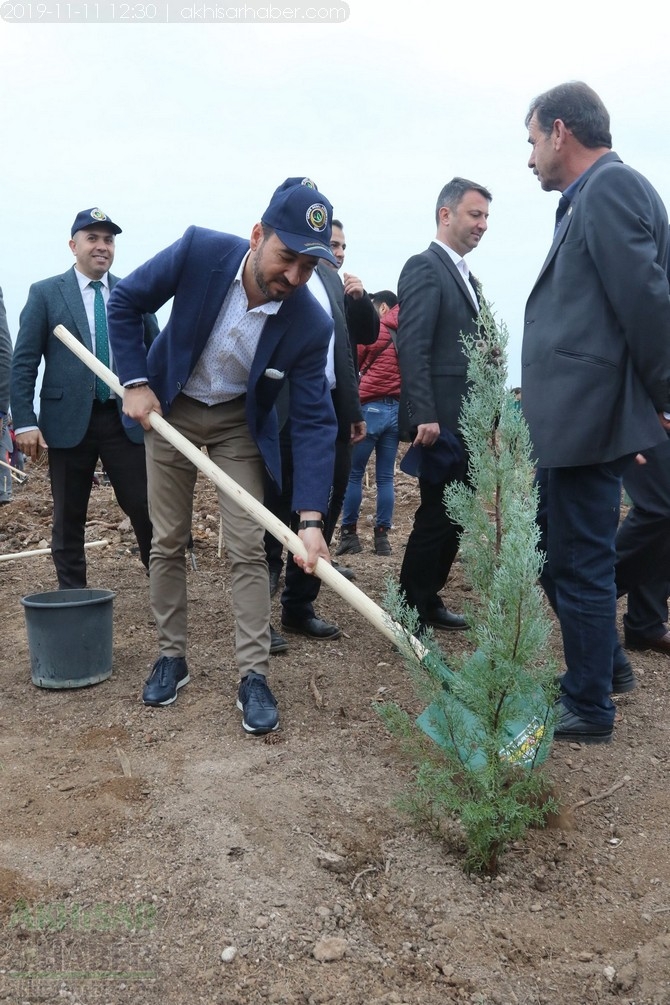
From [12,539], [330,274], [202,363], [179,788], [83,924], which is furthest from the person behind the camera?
[12,539]

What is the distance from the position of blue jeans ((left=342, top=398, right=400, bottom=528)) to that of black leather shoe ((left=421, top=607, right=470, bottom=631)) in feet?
6.50

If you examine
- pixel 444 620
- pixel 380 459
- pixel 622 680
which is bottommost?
pixel 444 620

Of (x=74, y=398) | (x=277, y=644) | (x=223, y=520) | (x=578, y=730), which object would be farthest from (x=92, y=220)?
(x=578, y=730)

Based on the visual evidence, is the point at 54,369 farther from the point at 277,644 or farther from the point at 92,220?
the point at 277,644

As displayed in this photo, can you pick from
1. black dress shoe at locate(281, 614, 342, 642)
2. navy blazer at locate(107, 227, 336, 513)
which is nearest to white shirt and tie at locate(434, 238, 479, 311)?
navy blazer at locate(107, 227, 336, 513)

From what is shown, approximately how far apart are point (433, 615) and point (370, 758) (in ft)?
5.35

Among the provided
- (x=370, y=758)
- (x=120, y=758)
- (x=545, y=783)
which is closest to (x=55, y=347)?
(x=120, y=758)

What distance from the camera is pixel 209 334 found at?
3328 millimetres

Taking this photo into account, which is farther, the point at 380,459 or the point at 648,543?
the point at 380,459

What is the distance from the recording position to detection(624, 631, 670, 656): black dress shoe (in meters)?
4.41

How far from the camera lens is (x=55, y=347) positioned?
4.64m

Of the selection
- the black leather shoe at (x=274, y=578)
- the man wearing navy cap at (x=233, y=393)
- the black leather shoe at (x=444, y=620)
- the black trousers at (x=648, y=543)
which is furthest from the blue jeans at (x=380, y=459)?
the man wearing navy cap at (x=233, y=393)

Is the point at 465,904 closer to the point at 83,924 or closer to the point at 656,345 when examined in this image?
the point at 83,924

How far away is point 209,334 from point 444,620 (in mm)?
2175
